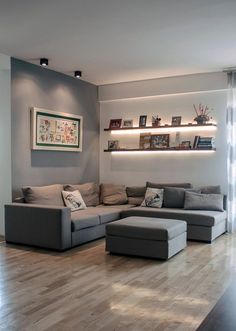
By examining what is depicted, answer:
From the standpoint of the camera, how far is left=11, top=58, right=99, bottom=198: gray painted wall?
206 inches

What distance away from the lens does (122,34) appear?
4.14m

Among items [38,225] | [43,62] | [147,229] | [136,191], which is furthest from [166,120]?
[38,225]

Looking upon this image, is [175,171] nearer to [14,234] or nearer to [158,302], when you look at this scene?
[14,234]

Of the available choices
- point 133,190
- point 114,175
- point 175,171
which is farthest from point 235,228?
point 114,175

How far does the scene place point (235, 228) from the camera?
5.81 meters

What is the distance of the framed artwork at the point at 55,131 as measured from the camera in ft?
18.0

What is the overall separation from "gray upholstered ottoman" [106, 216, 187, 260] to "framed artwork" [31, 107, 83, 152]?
1918mm

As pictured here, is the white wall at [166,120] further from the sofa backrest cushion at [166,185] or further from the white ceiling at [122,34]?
the white ceiling at [122,34]

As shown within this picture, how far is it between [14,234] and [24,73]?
7.68ft

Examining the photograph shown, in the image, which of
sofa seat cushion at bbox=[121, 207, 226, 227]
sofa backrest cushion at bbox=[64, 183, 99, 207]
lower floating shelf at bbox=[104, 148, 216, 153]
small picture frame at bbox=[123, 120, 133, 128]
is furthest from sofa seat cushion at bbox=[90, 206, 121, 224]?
small picture frame at bbox=[123, 120, 133, 128]

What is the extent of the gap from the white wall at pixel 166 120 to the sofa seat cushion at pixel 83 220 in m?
1.81

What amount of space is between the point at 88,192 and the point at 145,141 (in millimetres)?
1454

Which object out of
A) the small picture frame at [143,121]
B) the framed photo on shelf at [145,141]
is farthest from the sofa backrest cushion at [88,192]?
the small picture frame at [143,121]

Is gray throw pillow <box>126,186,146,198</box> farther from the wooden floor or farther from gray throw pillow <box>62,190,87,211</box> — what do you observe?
the wooden floor
